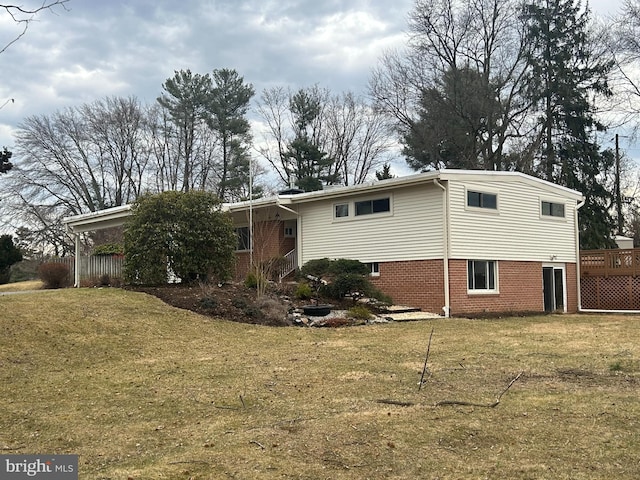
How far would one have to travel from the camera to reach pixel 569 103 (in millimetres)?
31266

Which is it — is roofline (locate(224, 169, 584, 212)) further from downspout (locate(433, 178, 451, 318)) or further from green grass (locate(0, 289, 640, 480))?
green grass (locate(0, 289, 640, 480))

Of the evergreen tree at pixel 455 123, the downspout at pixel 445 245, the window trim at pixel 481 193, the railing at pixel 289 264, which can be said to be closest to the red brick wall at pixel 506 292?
the downspout at pixel 445 245

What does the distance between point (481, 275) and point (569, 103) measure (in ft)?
60.4

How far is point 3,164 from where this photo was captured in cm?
1076

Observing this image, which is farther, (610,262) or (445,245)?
(610,262)

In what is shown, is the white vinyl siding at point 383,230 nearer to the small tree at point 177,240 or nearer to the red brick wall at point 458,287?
the red brick wall at point 458,287

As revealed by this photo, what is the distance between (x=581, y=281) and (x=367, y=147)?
2026 cm

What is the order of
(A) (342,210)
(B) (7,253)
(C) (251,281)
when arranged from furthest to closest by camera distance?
(B) (7,253) → (A) (342,210) → (C) (251,281)

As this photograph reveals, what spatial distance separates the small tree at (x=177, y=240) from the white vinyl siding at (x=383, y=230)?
3.57 metres

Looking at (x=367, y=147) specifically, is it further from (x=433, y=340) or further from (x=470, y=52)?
(x=433, y=340)

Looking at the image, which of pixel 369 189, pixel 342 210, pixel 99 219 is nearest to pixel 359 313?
pixel 369 189

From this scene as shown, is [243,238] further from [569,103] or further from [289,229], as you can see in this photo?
[569,103]

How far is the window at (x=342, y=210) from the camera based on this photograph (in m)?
19.1

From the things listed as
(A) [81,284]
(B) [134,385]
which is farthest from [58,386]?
(A) [81,284]
